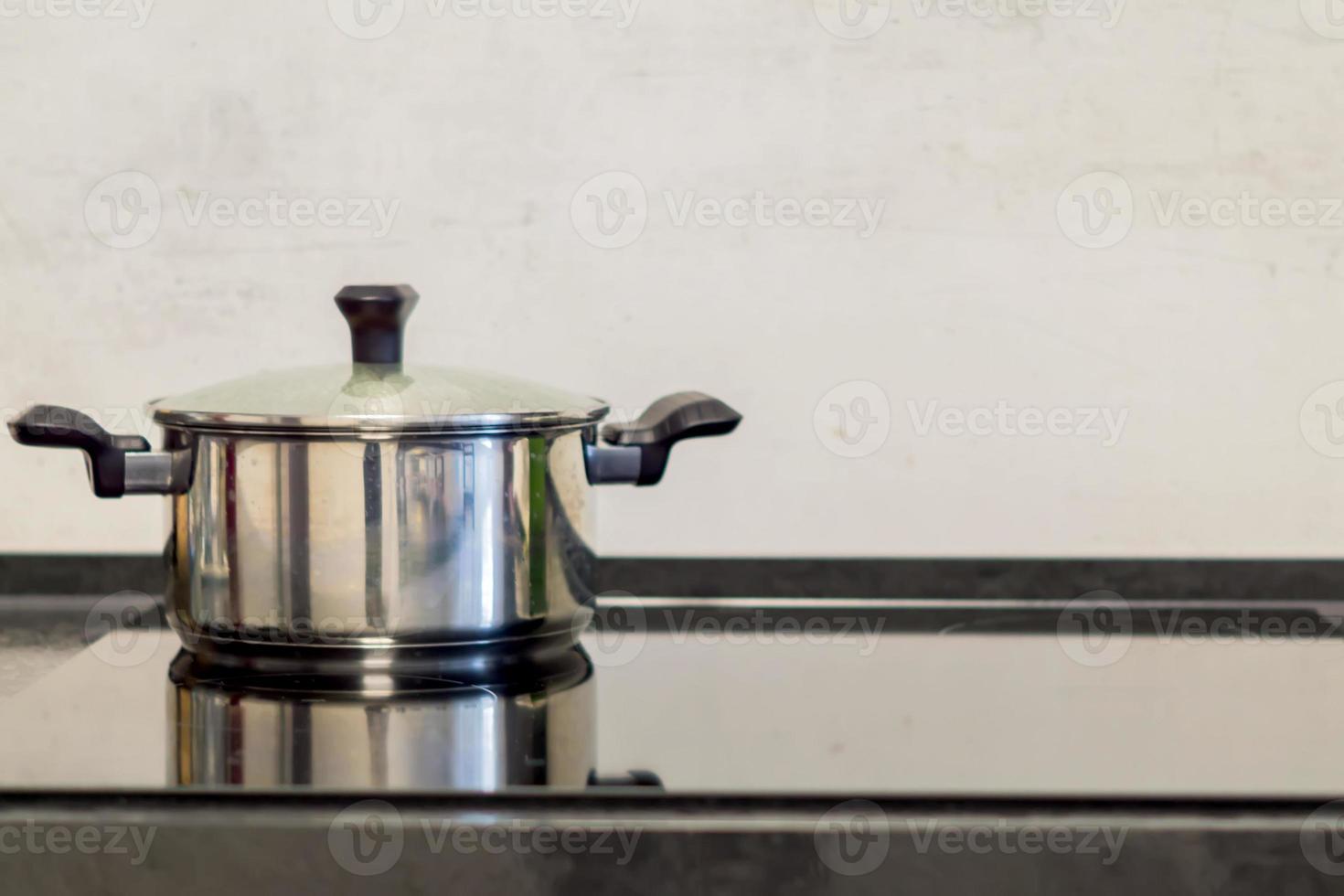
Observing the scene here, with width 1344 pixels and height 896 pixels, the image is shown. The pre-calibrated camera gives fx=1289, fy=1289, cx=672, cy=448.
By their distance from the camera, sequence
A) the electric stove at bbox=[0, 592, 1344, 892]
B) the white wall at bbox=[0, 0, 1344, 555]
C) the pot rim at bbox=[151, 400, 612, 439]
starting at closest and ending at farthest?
the electric stove at bbox=[0, 592, 1344, 892], the pot rim at bbox=[151, 400, 612, 439], the white wall at bbox=[0, 0, 1344, 555]

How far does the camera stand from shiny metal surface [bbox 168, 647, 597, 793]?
0.54m

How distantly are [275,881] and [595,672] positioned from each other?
1.00 feet

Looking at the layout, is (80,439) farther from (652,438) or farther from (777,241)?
(777,241)

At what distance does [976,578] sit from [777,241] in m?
0.30

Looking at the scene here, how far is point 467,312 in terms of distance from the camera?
979 millimetres

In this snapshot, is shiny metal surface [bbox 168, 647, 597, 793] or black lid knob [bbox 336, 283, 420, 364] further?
black lid knob [bbox 336, 283, 420, 364]

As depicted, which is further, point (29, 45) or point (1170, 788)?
point (29, 45)

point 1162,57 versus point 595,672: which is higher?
point 1162,57

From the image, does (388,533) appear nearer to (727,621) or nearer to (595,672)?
(595,672)

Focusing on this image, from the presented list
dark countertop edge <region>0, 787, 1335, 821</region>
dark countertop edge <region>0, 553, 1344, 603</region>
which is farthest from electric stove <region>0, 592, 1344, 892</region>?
dark countertop edge <region>0, 553, 1344, 603</region>

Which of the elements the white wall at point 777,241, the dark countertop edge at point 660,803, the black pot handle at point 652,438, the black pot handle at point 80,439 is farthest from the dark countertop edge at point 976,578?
the dark countertop edge at point 660,803

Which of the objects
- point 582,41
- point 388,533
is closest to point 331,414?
point 388,533

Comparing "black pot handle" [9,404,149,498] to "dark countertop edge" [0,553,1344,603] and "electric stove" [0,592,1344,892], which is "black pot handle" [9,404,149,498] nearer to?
"electric stove" [0,592,1344,892]

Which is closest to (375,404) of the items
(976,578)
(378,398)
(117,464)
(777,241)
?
(378,398)
